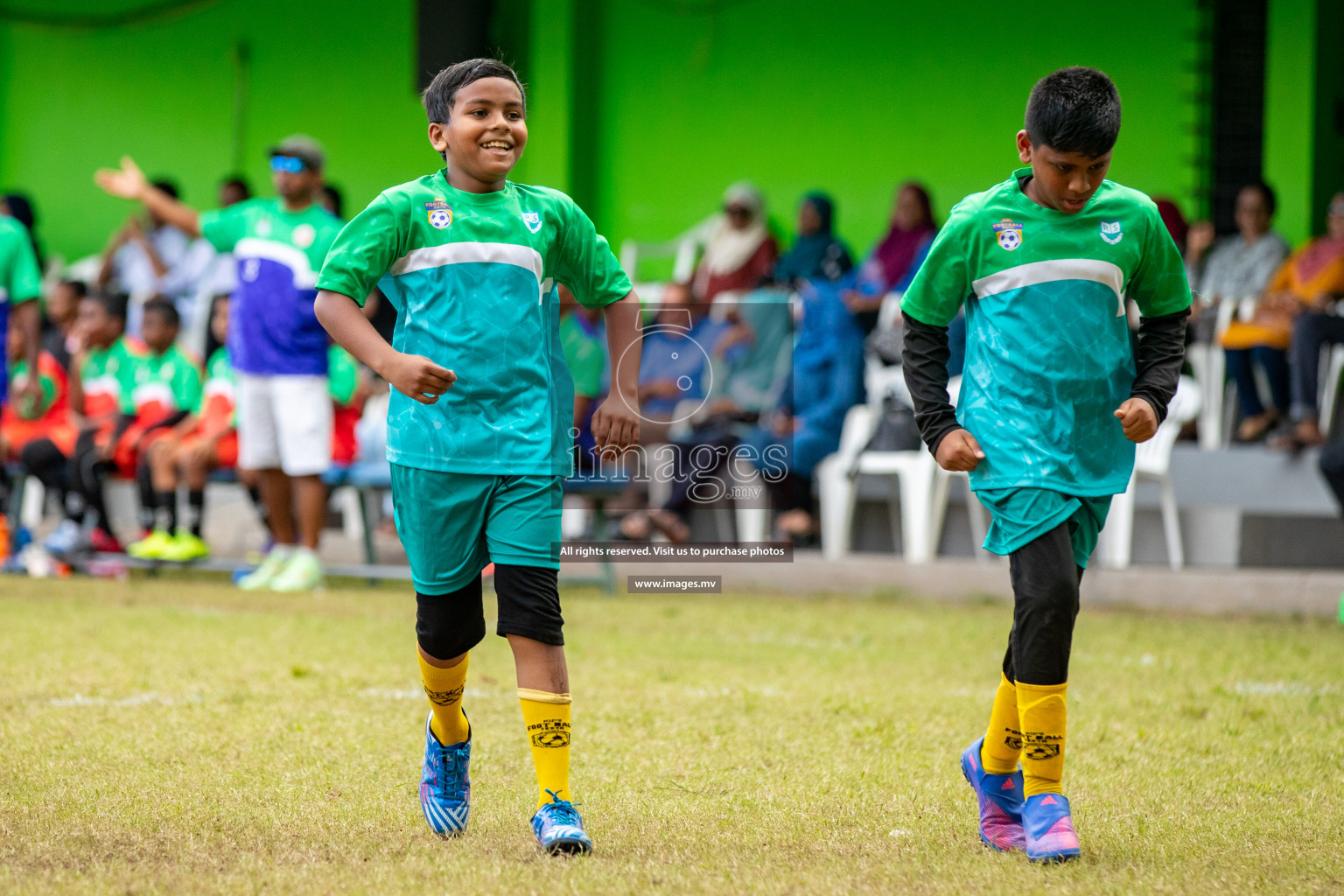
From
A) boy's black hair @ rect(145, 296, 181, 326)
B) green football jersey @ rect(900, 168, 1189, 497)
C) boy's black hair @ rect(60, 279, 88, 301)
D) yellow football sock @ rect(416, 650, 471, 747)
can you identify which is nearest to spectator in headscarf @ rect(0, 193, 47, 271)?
boy's black hair @ rect(60, 279, 88, 301)

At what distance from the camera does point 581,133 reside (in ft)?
44.8

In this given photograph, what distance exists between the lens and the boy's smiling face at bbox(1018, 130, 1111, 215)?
3.30 metres

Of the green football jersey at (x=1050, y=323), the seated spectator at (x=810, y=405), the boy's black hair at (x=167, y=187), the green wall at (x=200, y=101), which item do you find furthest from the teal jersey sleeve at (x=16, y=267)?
the green football jersey at (x=1050, y=323)

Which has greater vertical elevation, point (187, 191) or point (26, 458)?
point (187, 191)

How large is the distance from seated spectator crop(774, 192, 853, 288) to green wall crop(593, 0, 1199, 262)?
5.46 feet

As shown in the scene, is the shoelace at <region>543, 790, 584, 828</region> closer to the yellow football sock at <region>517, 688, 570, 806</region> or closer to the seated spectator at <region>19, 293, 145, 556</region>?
the yellow football sock at <region>517, 688, 570, 806</region>

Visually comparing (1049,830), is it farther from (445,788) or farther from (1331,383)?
(1331,383)

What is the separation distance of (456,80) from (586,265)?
1.62 ft

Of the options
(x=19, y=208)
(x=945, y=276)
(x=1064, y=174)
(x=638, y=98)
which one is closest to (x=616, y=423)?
(x=945, y=276)

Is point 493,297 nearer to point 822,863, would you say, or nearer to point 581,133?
point 822,863

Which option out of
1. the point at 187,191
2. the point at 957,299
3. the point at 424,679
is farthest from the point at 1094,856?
the point at 187,191

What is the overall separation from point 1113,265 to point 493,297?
Answer: 1316 millimetres

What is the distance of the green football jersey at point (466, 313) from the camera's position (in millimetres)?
3391

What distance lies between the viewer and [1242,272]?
395 inches
